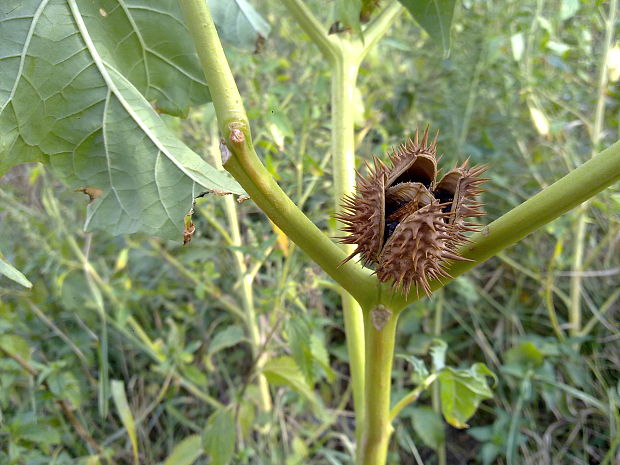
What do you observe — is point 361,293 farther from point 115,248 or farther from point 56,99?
point 115,248

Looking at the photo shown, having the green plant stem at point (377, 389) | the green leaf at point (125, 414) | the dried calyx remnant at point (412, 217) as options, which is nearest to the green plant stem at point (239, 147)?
the dried calyx remnant at point (412, 217)

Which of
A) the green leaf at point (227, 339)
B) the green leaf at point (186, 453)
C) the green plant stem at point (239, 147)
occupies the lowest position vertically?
the green leaf at point (186, 453)

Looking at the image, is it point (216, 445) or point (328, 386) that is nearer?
point (216, 445)

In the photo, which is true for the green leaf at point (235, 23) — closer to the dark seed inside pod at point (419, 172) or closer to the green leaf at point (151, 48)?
the green leaf at point (151, 48)

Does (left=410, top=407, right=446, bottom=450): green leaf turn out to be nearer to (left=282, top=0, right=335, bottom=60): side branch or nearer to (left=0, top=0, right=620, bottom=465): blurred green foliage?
(left=0, top=0, right=620, bottom=465): blurred green foliage

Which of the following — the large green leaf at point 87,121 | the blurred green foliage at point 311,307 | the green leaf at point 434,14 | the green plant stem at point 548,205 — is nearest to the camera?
the green plant stem at point 548,205

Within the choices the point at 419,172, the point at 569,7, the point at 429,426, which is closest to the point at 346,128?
the point at 419,172

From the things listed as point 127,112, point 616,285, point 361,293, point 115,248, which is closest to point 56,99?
point 127,112
